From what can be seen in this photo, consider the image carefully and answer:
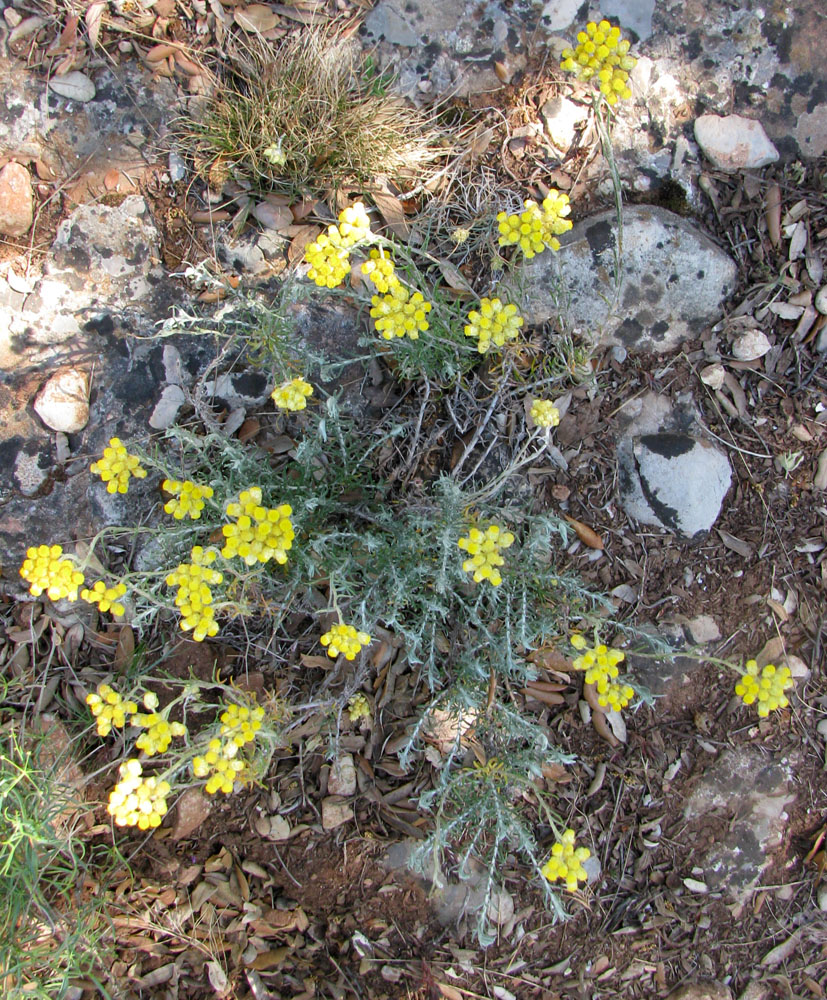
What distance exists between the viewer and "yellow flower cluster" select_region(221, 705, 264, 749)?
2.26m

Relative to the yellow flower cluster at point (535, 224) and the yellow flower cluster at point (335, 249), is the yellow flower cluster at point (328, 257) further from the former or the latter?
the yellow flower cluster at point (535, 224)

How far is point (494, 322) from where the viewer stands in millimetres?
2359

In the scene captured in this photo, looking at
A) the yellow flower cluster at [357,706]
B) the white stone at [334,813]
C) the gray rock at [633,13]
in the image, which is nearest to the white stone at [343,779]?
the white stone at [334,813]

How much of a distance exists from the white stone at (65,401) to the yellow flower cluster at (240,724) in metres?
1.52

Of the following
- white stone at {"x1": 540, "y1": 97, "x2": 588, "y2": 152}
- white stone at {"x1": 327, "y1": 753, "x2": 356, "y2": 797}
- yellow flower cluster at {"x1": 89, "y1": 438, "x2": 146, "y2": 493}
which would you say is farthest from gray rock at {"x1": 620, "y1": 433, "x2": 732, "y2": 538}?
yellow flower cluster at {"x1": 89, "y1": 438, "x2": 146, "y2": 493}

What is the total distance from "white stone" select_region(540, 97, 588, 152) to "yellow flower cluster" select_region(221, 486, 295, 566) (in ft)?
7.35

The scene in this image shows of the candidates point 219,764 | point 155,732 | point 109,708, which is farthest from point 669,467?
point 109,708

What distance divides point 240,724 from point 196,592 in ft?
1.55

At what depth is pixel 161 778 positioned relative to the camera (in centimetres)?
220

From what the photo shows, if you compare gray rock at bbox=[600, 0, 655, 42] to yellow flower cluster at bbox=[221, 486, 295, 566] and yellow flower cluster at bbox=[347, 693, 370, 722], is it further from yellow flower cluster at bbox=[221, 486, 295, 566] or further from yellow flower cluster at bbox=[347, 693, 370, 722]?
yellow flower cluster at bbox=[347, 693, 370, 722]

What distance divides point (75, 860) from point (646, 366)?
3.21 m

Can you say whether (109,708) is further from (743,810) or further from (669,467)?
(743,810)

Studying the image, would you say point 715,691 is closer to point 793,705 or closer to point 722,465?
point 793,705

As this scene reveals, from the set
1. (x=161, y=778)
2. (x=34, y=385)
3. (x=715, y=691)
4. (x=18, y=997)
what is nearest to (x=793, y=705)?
(x=715, y=691)
